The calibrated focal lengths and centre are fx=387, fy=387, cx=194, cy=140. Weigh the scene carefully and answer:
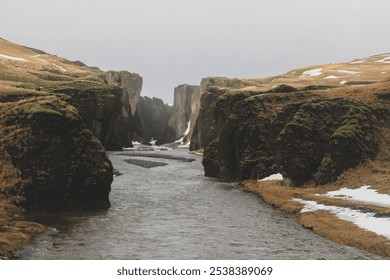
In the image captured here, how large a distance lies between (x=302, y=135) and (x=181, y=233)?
30781 millimetres

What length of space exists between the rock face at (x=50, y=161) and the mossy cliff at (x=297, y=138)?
86.8ft

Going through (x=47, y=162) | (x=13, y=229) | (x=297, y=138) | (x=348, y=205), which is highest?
(x=297, y=138)

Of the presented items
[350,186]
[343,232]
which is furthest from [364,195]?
[343,232]

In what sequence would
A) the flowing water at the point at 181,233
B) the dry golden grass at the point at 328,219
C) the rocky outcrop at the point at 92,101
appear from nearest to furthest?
the flowing water at the point at 181,233 < the dry golden grass at the point at 328,219 < the rocky outcrop at the point at 92,101

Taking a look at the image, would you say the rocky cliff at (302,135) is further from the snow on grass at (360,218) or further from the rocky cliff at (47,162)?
the rocky cliff at (47,162)

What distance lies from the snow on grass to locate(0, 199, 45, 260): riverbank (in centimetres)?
2415

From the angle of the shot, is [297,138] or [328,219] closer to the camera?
[328,219]

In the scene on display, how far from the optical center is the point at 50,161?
122 feet

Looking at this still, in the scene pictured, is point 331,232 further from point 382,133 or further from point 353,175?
point 382,133

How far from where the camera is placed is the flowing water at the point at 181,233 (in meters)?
24.3

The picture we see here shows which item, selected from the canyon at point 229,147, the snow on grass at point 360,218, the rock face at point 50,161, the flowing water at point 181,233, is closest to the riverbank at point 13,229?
the canyon at point 229,147

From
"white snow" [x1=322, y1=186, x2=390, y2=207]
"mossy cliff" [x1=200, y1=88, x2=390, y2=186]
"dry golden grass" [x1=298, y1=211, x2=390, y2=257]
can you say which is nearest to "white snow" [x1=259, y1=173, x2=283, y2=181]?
"mossy cliff" [x1=200, y1=88, x2=390, y2=186]

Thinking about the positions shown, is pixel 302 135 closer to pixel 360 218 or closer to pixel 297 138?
pixel 297 138
